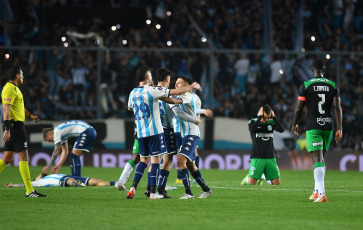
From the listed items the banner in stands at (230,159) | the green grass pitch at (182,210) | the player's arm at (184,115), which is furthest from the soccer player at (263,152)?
the banner in stands at (230,159)

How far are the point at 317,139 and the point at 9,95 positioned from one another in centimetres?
480

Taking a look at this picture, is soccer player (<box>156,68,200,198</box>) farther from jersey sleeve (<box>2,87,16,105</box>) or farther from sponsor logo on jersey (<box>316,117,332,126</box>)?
jersey sleeve (<box>2,87,16,105</box>)

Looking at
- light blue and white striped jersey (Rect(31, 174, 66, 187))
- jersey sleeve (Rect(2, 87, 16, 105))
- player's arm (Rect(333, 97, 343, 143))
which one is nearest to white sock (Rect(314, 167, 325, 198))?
player's arm (Rect(333, 97, 343, 143))

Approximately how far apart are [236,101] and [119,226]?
14.8 metres

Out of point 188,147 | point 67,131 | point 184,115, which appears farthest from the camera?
point 67,131

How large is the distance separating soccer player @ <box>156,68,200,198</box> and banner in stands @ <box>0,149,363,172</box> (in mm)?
10250

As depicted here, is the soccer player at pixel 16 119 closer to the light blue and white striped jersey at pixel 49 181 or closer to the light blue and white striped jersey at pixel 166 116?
the light blue and white striped jersey at pixel 166 116

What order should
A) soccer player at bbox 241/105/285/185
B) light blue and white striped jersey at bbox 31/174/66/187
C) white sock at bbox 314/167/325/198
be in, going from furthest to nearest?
soccer player at bbox 241/105/285/185 < light blue and white striped jersey at bbox 31/174/66/187 < white sock at bbox 314/167/325/198

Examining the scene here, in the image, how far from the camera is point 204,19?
28.0 metres

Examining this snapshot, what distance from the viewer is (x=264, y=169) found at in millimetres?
16047

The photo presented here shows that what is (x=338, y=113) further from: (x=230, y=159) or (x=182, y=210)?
(x=230, y=159)

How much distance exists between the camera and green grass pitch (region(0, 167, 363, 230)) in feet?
26.6

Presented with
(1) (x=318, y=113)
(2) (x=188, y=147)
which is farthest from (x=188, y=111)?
(1) (x=318, y=113)

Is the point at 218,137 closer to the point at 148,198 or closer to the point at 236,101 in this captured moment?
the point at 236,101
